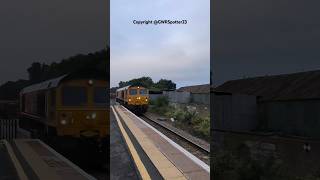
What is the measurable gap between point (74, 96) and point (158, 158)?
1951mm

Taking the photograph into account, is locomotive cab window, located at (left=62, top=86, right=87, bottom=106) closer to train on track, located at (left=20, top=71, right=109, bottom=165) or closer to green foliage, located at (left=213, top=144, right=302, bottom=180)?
train on track, located at (left=20, top=71, right=109, bottom=165)

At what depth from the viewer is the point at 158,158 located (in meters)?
4.79

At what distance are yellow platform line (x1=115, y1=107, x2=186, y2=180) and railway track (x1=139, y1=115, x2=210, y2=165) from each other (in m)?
0.35

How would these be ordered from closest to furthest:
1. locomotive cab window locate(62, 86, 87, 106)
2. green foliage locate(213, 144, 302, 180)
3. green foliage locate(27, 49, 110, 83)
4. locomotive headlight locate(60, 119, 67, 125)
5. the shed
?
green foliage locate(27, 49, 110, 83) → locomotive headlight locate(60, 119, 67, 125) → locomotive cab window locate(62, 86, 87, 106) → green foliage locate(213, 144, 302, 180) → the shed

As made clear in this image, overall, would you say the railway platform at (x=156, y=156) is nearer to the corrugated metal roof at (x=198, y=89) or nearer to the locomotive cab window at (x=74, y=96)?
the corrugated metal roof at (x=198, y=89)

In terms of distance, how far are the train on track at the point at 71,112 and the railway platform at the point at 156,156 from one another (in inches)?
13.0

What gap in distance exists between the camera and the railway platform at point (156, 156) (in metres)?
4.73

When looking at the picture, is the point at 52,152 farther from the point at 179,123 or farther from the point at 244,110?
the point at 244,110

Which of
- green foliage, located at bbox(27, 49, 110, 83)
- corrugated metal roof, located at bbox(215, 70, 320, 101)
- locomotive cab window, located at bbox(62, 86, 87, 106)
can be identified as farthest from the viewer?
corrugated metal roof, located at bbox(215, 70, 320, 101)

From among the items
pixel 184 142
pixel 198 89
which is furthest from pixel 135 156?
pixel 198 89

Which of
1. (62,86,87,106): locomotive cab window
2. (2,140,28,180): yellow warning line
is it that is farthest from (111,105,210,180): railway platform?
(2,140,28,180): yellow warning line

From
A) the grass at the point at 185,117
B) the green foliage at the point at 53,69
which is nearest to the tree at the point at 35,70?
the green foliage at the point at 53,69

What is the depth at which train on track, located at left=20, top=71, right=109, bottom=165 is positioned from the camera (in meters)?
5.10

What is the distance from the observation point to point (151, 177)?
4.71 metres
